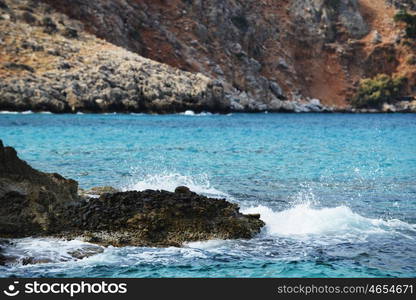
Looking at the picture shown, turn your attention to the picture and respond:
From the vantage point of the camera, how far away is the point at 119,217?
536 inches

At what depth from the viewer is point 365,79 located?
389 feet

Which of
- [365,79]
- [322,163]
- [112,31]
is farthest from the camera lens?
[365,79]

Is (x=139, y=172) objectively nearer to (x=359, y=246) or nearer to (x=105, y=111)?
(x=359, y=246)

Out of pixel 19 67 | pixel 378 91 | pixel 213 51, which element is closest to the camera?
pixel 19 67

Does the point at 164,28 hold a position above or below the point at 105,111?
above

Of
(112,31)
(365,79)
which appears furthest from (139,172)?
(365,79)

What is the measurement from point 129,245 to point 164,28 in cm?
9226

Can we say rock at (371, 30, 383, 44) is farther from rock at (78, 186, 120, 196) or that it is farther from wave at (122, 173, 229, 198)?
rock at (78, 186, 120, 196)

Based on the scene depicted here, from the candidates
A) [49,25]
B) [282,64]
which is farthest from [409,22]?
[49,25]

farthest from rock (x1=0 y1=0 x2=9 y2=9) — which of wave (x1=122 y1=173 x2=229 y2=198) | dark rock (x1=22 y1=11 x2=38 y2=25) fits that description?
wave (x1=122 y1=173 x2=229 y2=198)

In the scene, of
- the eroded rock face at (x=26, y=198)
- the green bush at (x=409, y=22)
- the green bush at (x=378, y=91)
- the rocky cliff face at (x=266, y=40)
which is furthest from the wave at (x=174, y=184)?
the green bush at (x=409, y=22)

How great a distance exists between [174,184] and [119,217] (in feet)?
25.1

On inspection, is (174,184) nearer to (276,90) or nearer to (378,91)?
(276,90)

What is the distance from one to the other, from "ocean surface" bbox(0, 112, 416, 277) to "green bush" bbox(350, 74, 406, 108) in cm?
6536
